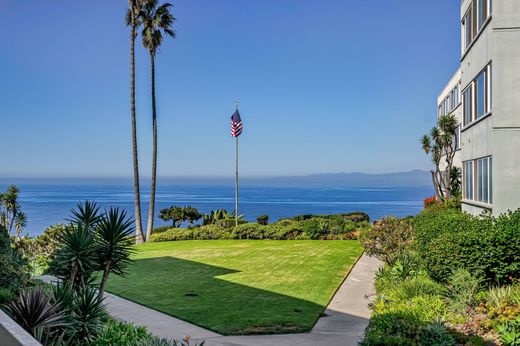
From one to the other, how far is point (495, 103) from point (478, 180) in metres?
3.67

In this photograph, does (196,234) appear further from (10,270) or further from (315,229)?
(10,270)

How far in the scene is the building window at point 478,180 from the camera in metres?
14.9

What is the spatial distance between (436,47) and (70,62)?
92.7 ft

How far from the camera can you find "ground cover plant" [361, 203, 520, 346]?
770 cm

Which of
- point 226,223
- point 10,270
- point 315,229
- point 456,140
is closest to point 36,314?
point 10,270

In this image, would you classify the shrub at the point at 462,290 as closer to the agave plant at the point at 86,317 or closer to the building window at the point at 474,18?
the agave plant at the point at 86,317

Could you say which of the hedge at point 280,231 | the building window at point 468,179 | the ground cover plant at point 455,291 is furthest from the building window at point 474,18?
the hedge at point 280,231

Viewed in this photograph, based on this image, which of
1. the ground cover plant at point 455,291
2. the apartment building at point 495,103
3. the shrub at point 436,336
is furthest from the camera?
the apartment building at point 495,103

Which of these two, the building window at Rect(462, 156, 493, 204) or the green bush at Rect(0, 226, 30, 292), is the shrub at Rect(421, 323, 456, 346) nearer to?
the green bush at Rect(0, 226, 30, 292)

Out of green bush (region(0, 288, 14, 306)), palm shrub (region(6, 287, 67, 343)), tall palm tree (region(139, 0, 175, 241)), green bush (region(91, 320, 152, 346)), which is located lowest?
→ green bush (region(91, 320, 152, 346))

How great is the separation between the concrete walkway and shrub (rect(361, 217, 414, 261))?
114 cm

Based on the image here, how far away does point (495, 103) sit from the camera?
45.0 feet

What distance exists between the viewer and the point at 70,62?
40.9m

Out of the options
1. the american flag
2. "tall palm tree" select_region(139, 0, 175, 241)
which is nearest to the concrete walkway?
the american flag
